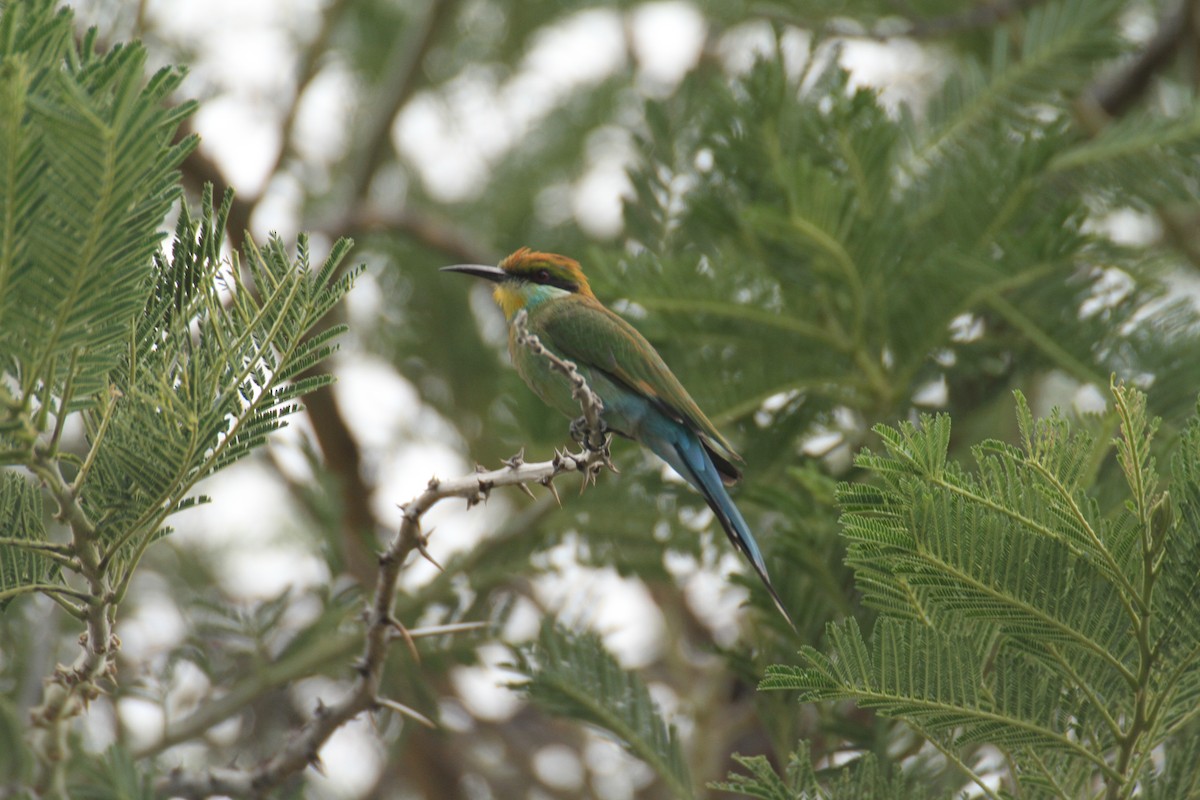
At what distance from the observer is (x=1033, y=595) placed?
172cm

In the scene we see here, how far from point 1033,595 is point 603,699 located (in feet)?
3.74

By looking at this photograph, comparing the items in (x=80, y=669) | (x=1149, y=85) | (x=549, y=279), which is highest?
(x=549, y=279)

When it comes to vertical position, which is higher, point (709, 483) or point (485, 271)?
point (485, 271)

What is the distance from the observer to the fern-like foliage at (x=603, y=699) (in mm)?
2574

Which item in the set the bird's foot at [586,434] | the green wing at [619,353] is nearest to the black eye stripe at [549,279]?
the green wing at [619,353]

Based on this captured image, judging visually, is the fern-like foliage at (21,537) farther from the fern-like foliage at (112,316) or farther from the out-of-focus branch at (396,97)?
the out-of-focus branch at (396,97)

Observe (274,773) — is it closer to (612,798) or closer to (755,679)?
(755,679)

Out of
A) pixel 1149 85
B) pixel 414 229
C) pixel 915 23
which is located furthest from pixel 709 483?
pixel 1149 85

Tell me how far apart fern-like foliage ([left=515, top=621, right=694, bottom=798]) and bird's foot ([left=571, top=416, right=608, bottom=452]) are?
1.52 feet

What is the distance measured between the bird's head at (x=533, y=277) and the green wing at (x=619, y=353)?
0.59 feet

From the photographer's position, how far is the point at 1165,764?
2012 mm

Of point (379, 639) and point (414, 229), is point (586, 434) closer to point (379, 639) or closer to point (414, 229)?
point (379, 639)

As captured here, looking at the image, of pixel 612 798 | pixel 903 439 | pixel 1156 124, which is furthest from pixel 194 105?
pixel 612 798

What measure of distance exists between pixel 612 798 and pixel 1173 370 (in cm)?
292
